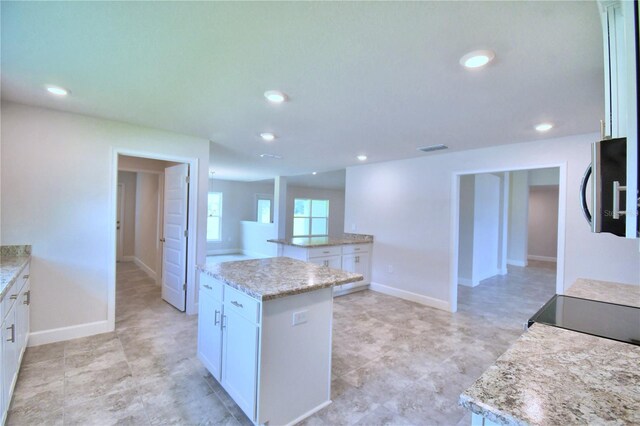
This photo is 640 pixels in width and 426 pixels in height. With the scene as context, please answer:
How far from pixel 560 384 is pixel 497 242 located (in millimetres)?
6570

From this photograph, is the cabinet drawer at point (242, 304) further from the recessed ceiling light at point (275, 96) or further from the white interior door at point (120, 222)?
the white interior door at point (120, 222)

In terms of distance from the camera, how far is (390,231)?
4887 mm

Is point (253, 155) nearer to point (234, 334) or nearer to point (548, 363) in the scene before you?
point (234, 334)

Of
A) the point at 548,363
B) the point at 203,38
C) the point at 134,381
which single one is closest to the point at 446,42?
the point at 203,38

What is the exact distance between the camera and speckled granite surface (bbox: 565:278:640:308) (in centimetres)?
176

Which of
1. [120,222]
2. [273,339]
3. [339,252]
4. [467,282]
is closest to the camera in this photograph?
[273,339]

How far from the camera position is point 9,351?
1.86 metres

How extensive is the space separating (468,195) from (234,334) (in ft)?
16.9

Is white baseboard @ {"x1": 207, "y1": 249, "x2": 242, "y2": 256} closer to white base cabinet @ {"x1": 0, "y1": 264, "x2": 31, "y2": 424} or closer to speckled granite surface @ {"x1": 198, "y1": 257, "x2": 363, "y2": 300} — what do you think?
white base cabinet @ {"x1": 0, "y1": 264, "x2": 31, "y2": 424}

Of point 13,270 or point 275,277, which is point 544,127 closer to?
point 275,277

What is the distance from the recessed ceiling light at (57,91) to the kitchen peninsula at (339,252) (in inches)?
120

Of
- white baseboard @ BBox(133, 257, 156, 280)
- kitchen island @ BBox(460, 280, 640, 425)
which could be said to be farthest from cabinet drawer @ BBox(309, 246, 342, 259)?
kitchen island @ BBox(460, 280, 640, 425)

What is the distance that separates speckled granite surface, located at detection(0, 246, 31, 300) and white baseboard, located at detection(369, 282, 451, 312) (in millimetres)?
4425

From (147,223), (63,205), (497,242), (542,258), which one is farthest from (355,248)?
(542,258)
